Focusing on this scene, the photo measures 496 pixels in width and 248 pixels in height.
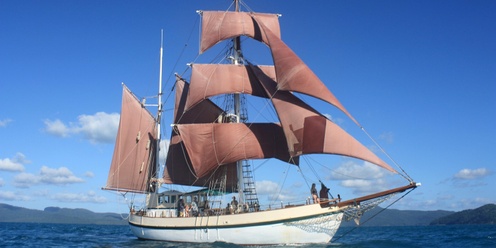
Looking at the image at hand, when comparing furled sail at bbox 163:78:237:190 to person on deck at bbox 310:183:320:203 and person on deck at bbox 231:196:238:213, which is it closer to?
person on deck at bbox 231:196:238:213

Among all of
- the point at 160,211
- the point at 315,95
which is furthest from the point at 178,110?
the point at 315,95

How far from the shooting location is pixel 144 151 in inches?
1870

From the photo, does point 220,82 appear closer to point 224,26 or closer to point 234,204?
point 224,26

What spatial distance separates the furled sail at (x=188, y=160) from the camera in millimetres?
40969

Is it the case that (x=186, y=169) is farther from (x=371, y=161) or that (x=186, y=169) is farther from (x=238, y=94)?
(x=371, y=161)

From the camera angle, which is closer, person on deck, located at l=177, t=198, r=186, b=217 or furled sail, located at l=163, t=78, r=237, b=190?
person on deck, located at l=177, t=198, r=186, b=217

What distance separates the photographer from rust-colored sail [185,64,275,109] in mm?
40156

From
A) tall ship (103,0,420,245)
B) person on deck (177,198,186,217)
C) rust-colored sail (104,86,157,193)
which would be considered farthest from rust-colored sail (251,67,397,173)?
rust-colored sail (104,86,157,193)

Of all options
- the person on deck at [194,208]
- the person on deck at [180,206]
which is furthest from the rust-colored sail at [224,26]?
the person on deck at [194,208]

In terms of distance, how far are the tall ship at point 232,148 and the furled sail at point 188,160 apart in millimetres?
90

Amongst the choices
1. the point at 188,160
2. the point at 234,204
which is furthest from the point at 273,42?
the point at 188,160

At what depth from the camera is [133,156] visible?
47.2 m

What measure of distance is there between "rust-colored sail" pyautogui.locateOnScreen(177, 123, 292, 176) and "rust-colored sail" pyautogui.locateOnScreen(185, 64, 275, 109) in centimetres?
254

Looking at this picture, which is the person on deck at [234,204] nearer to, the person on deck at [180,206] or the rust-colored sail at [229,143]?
the rust-colored sail at [229,143]
